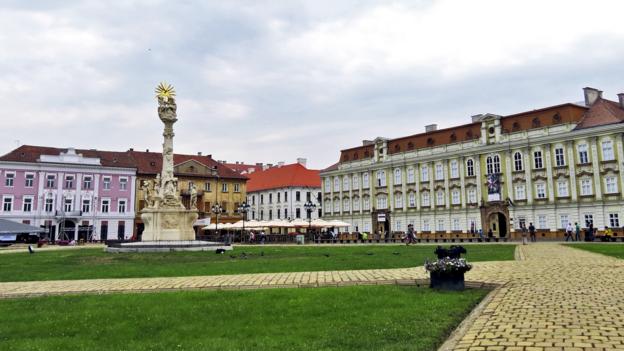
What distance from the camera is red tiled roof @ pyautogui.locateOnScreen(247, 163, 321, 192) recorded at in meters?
86.8

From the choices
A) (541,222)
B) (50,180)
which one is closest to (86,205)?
(50,180)

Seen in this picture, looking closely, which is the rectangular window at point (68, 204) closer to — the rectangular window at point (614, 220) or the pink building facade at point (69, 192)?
the pink building facade at point (69, 192)

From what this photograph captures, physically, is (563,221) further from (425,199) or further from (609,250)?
(609,250)

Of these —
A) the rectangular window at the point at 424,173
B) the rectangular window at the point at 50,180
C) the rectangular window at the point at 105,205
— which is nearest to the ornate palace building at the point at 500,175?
the rectangular window at the point at 424,173

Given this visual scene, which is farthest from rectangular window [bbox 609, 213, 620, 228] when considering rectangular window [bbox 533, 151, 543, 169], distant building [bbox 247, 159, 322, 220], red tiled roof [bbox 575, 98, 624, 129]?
distant building [bbox 247, 159, 322, 220]

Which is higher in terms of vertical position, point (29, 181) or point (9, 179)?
point (9, 179)

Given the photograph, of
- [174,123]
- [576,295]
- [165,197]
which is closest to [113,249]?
[165,197]

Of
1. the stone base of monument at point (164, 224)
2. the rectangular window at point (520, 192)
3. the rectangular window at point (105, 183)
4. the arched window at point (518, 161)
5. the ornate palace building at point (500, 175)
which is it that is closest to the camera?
the stone base of monument at point (164, 224)

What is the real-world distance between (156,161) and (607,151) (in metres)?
59.9

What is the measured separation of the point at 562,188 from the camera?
4925cm

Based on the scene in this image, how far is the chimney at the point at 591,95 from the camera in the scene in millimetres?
52969

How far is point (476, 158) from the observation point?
186 feet

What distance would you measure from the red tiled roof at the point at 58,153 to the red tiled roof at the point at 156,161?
1.56 metres

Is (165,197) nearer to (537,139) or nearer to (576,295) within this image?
(576,295)
